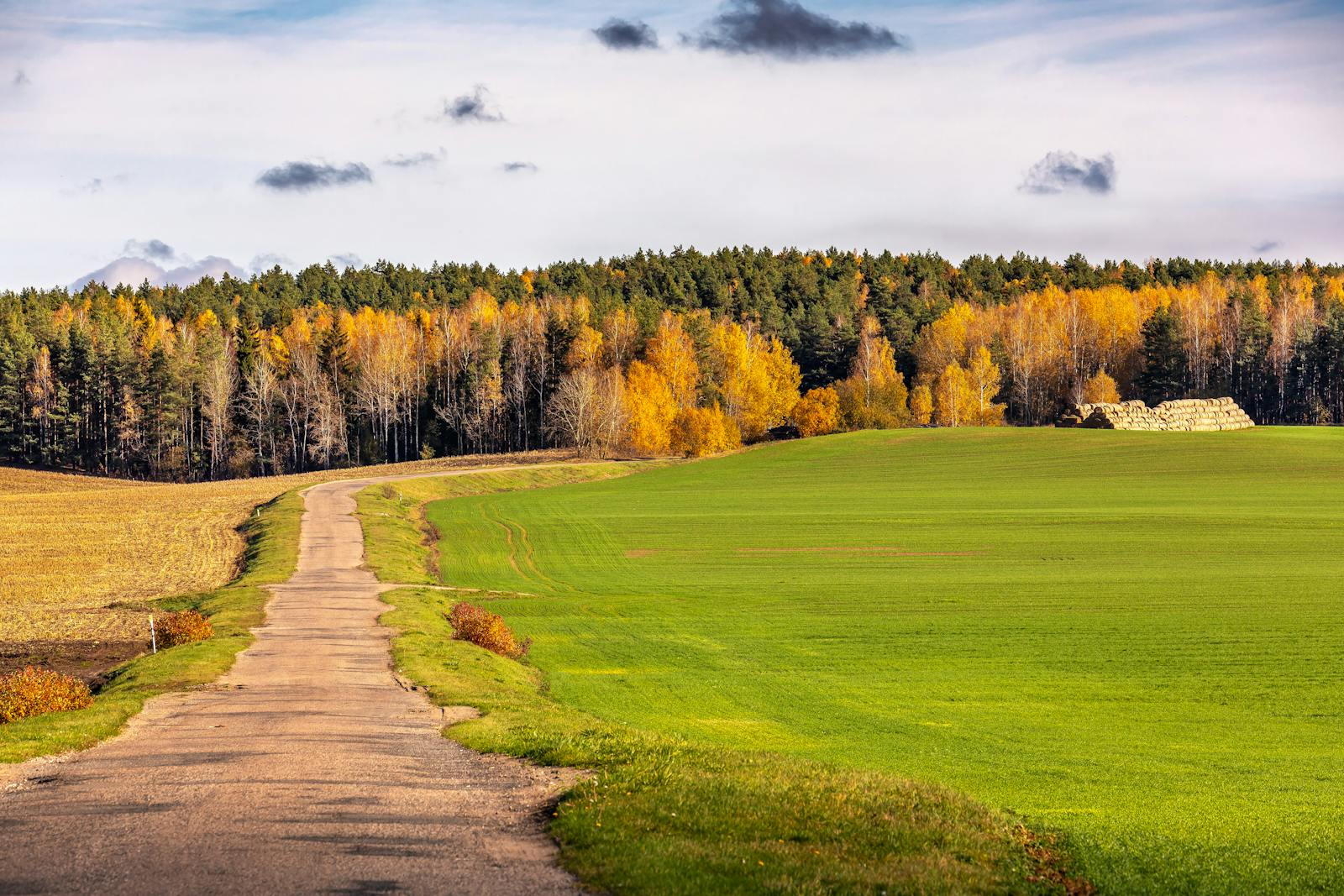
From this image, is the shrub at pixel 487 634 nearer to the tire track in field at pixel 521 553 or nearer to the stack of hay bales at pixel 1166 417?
the tire track in field at pixel 521 553

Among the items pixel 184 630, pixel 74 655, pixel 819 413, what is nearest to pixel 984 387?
pixel 819 413

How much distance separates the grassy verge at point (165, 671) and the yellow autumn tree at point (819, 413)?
89.0 metres

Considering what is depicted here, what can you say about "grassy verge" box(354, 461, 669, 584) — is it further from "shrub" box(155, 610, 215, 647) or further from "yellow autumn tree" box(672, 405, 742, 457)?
"shrub" box(155, 610, 215, 647)

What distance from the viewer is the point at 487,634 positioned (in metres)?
32.5

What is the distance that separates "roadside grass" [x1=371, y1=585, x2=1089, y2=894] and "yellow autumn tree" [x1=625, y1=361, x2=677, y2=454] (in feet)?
331

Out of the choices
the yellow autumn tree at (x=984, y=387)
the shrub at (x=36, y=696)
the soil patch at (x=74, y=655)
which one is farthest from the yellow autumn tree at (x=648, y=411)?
the shrub at (x=36, y=696)

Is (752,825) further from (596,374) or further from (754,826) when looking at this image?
(596,374)

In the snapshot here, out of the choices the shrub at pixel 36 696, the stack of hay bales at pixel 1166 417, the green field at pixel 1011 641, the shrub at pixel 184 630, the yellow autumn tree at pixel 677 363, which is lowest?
the green field at pixel 1011 641

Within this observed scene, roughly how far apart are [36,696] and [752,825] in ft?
48.6

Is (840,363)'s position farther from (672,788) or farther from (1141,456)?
(672,788)

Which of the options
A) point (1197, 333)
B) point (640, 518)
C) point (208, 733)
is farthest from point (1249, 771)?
point (1197, 333)

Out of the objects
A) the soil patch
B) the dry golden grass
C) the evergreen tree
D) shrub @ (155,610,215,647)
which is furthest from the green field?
the evergreen tree

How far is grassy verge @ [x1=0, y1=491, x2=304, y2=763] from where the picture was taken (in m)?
17.8

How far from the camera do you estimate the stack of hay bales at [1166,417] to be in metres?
110
